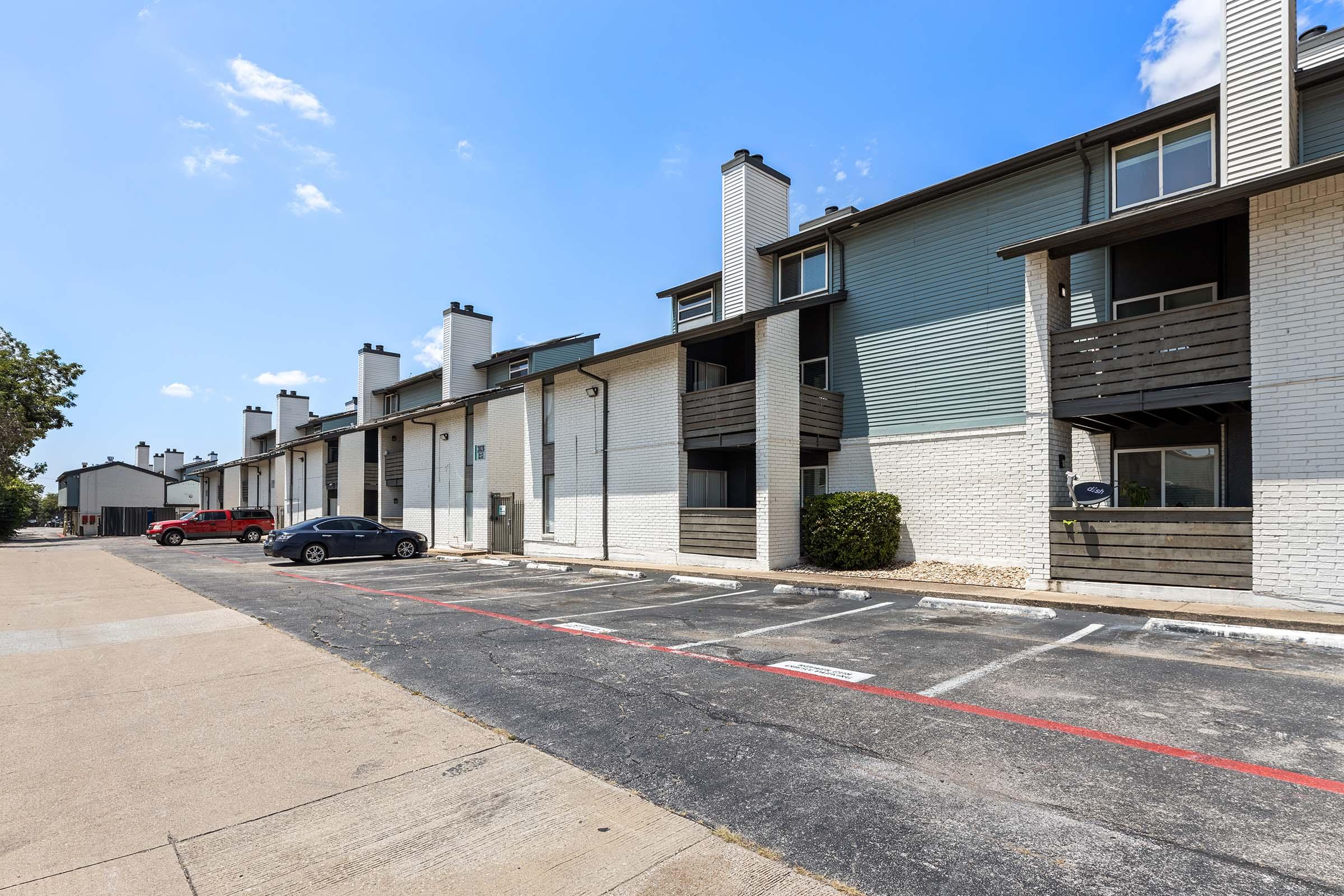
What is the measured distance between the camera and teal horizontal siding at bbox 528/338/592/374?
1107 inches

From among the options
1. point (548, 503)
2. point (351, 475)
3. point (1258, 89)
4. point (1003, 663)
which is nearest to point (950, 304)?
point (1258, 89)

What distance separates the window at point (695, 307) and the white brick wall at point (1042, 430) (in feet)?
36.9

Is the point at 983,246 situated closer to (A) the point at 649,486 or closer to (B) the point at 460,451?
(A) the point at 649,486

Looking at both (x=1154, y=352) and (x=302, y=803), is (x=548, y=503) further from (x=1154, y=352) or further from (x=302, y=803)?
(x=302, y=803)

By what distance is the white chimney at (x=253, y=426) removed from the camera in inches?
2248

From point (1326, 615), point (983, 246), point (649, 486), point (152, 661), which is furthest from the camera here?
point (649, 486)

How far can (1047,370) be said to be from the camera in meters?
12.0

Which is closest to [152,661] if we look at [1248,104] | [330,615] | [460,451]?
[330,615]

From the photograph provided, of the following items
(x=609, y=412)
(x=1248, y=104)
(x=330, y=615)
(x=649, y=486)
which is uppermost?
(x=1248, y=104)

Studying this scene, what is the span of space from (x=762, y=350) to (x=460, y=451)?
50.2 feet

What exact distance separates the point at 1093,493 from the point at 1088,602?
2060mm

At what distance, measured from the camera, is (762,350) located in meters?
16.1

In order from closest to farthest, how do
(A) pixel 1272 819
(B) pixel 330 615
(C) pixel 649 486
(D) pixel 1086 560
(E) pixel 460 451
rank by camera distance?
1. (A) pixel 1272 819
2. (B) pixel 330 615
3. (D) pixel 1086 560
4. (C) pixel 649 486
5. (E) pixel 460 451

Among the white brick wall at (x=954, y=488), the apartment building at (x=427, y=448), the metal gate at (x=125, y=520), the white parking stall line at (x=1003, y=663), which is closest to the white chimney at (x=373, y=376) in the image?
the apartment building at (x=427, y=448)
